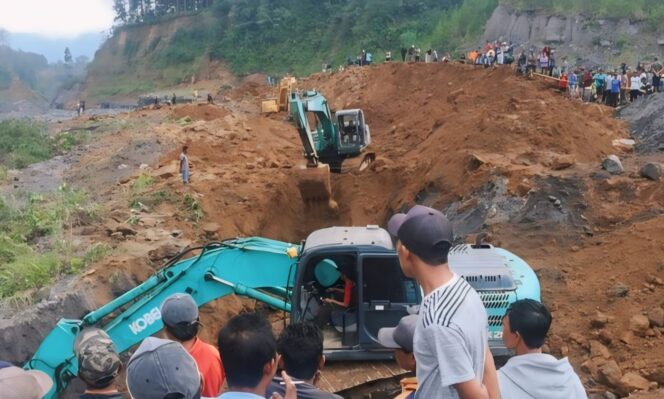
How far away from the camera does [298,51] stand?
56625 millimetres

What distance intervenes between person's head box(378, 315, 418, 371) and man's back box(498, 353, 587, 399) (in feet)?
1.55

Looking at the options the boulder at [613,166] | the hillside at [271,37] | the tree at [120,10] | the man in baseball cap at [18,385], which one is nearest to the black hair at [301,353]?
the man in baseball cap at [18,385]

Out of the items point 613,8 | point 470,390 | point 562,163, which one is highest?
point 613,8

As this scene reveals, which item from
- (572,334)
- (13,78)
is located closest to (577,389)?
(572,334)

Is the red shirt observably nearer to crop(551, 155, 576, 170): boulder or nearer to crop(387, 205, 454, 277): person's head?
crop(387, 205, 454, 277): person's head

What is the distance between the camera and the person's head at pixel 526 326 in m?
3.34

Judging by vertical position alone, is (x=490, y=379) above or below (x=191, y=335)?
above

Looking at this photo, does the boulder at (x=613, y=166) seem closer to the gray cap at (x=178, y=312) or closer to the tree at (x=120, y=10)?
the gray cap at (x=178, y=312)

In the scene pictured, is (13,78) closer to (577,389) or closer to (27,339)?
(27,339)

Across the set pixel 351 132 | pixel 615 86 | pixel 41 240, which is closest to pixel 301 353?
pixel 41 240

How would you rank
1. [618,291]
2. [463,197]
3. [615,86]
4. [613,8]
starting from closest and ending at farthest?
1. [618,291]
2. [463,197]
3. [615,86]
4. [613,8]

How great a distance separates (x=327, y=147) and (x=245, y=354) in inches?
531

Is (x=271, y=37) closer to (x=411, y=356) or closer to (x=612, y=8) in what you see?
(x=612, y=8)

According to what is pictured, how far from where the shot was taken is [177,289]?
19.8ft
